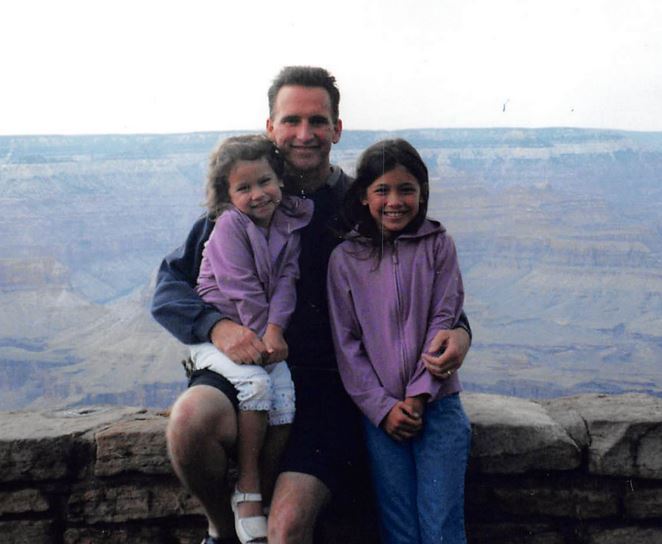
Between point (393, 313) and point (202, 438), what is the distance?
79cm

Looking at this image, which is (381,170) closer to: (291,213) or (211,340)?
(291,213)

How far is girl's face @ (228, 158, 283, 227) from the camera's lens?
9.55 feet

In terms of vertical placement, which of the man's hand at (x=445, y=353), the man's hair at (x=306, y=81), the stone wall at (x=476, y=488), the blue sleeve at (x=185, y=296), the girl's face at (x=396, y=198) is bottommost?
the stone wall at (x=476, y=488)

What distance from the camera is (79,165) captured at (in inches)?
2373

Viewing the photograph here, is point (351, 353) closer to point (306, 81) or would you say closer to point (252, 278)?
point (252, 278)

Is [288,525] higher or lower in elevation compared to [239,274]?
lower

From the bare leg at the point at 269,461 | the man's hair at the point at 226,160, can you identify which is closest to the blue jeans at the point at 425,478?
the bare leg at the point at 269,461

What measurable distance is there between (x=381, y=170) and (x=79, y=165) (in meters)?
60.6

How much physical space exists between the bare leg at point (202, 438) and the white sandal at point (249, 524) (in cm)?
7

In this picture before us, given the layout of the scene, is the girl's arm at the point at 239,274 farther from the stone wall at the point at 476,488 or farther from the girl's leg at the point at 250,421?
the stone wall at the point at 476,488

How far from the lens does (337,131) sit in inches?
131

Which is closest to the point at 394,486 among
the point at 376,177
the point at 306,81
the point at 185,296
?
the point at 185,296

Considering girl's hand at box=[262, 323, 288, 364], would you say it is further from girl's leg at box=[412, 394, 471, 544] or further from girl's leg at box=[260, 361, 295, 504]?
girl's leg at box=[412, 394, 471, 544]

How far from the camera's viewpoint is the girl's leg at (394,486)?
2.76 meters
